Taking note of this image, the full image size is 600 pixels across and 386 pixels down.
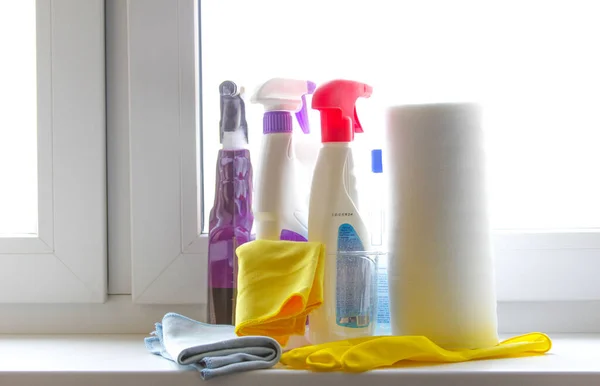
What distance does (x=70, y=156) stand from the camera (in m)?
0.91

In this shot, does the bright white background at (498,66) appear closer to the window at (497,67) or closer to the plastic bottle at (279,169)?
the window at (497,67)

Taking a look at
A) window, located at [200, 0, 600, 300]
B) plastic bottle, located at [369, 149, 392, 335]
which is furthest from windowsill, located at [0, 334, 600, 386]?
window, located at [200, 0, 600, 300]

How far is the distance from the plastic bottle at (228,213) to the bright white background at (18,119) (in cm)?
31

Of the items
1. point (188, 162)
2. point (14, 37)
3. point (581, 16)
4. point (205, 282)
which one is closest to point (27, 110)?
point (14, 37)

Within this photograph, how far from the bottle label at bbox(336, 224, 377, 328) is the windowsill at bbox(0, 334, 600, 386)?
0.09 meters

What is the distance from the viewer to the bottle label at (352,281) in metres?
0.73

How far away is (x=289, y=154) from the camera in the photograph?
78cm

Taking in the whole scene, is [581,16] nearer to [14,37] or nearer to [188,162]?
[188,162]

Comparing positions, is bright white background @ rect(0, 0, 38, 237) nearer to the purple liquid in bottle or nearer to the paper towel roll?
the purple liquid in bottle

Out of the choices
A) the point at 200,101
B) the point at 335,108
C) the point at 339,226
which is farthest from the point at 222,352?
the point at 200,101

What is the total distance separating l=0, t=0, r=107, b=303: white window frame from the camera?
2.97 ft

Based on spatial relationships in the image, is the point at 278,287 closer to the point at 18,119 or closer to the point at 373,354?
the point at 373,354

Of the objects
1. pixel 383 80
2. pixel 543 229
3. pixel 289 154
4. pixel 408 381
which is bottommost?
pixel 408 381

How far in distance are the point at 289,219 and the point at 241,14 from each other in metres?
0.33
